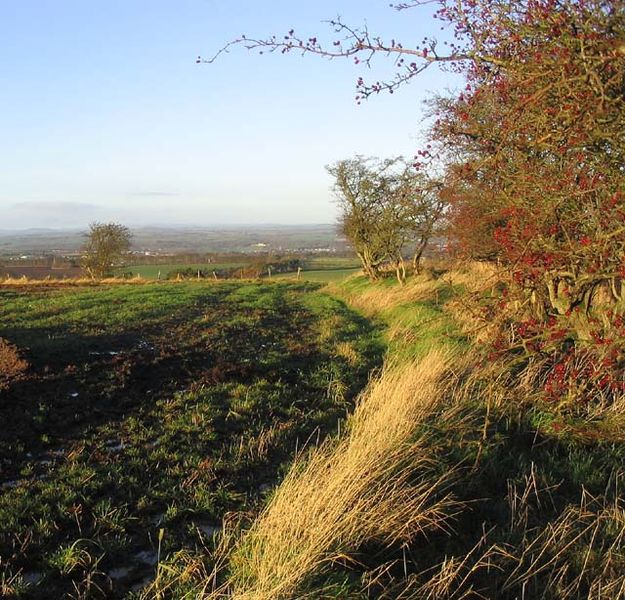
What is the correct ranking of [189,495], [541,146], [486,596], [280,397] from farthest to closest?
[280,397], [189,495], [541,146], [486,596]

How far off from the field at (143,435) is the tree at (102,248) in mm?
38651

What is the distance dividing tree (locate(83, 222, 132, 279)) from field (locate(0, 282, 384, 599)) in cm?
3865

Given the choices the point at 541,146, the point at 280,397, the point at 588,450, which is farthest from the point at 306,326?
the point at 541,146

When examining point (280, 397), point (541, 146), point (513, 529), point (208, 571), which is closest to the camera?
point (208, 571)

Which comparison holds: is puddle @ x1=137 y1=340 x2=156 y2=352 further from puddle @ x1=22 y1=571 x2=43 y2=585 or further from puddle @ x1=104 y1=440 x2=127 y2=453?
puddle @ x1=22 y1=571 x2=43 y2=585

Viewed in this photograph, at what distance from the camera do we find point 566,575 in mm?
3844

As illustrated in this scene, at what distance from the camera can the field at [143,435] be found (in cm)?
429

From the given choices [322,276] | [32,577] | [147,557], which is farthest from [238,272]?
[32,577]

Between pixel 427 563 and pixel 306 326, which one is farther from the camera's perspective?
pixel 306 326

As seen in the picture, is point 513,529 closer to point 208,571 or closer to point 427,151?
point 208,571

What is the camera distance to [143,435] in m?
6.97

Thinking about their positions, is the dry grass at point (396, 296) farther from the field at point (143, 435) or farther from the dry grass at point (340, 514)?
the dry grass at point (340, 514)

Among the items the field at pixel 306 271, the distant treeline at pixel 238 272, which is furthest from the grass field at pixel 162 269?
the distant treeline at pixel 238 272

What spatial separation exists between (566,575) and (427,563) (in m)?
0.98
